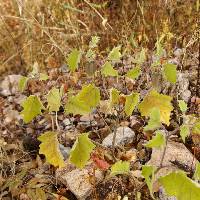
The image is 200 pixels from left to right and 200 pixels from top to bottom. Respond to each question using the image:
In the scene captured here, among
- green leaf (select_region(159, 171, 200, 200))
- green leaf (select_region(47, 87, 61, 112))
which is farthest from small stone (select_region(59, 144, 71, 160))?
green leaf (select_region(159, 171, 200, 200))

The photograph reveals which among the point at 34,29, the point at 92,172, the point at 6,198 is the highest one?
the point at 34,29

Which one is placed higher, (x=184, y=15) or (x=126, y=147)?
(x=184, y=15)

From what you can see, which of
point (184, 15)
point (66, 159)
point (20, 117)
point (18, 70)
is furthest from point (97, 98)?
point (18, 70)

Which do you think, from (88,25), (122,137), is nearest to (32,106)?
(122,137)

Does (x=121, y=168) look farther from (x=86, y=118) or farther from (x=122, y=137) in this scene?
(x=86, y=118)

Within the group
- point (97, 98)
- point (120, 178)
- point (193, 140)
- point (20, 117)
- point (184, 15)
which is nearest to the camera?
point (97, 98)

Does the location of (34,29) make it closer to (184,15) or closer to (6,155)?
(184,15)

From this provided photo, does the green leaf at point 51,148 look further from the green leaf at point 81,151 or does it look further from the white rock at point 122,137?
the white rock at point 122,137
